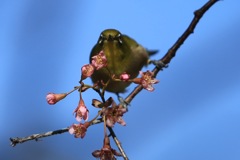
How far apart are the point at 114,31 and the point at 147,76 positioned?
1.68 m

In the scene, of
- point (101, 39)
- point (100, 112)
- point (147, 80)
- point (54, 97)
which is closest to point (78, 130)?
point (100, 112)

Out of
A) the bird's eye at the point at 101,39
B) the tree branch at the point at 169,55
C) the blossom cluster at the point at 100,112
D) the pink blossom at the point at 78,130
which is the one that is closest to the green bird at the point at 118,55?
the bird's eye at the point at 101,39

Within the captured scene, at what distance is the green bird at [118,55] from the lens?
3451mm

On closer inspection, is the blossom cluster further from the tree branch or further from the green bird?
the green bird

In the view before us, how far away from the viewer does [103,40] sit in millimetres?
3424

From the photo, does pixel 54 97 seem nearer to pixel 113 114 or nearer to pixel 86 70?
pixel 86 70

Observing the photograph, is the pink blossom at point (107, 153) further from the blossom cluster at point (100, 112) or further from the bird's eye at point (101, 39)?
the bird's eye at point (101, 39)

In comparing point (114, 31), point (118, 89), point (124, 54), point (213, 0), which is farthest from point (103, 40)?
point (213, 0)

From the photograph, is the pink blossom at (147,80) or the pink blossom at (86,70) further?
the pink blossom at (147,80)

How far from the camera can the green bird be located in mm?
3451

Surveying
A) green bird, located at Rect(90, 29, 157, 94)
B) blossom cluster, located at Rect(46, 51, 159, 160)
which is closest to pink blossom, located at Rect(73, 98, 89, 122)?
blossom cluster, located at Rect(46, 51, 159, 160)

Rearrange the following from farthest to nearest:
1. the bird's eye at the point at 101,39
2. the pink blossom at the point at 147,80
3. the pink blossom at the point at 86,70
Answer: the bird's eye at the point at 101,39 → the pink blossom at the point at 147,80 → the pink blossom at the point at 86,70

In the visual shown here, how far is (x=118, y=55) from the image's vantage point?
12.0 ft

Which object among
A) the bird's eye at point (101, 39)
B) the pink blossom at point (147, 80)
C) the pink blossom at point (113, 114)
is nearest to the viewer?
the pink blossom at point (113, 114)
